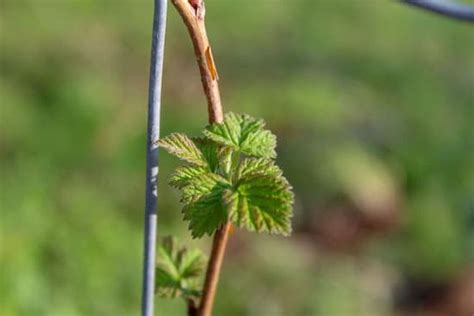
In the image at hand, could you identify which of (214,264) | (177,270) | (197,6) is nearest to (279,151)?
(177,270)

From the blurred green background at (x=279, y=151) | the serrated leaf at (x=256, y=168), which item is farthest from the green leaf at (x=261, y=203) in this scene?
the blurred green background at (x=279, y=151)

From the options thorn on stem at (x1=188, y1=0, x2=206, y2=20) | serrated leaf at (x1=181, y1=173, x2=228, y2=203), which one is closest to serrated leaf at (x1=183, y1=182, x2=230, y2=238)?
serrated leaf at (x1=181, y1=173, x2=228, y2=203)

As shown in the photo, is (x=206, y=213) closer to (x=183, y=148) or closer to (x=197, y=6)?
(x=183, y=148)

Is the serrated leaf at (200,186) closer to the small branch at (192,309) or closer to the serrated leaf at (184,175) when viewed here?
the serrated leaf at (184,175)

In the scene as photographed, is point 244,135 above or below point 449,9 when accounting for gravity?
below

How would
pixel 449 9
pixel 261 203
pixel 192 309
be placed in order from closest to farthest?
pixel 449 9 → pixel 261 203 → pixel 192 309

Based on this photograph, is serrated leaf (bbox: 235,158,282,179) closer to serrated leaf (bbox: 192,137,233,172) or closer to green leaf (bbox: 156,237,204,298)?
serrated leaf (bbox: 192,137,233,172)
